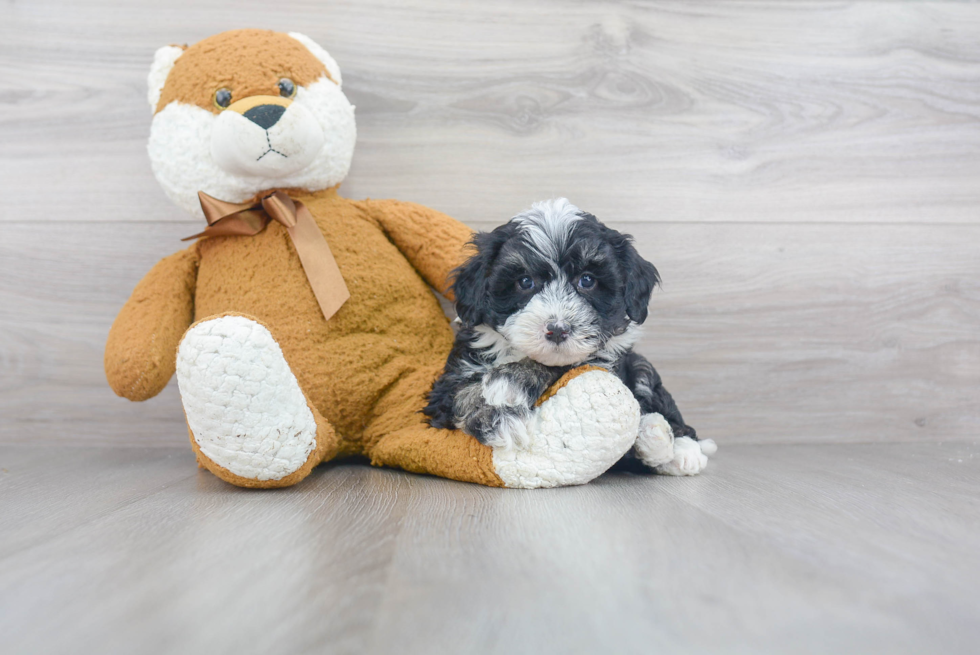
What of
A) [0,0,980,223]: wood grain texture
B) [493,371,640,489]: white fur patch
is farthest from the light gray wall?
[493,371,640,489]: white fur patch

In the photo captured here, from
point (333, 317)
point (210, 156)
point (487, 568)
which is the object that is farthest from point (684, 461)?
point (210, 156)

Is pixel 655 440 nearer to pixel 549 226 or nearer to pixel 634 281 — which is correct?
pixel 634 281

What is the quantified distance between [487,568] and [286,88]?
3.37 ft

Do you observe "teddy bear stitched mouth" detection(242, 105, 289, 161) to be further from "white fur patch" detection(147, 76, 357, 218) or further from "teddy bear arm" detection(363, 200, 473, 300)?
"teddy bear arm" detection(363, 200, 473, 300)

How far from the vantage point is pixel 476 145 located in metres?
1.67

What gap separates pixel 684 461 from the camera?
128cm

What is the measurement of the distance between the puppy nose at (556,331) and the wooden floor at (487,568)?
0.26 m

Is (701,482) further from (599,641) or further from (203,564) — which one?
(203,564)

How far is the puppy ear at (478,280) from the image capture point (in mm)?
1168

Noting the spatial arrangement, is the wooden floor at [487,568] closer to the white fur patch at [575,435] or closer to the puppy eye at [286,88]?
the white fur patch at [575,435]

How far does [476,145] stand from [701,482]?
3.21 ft

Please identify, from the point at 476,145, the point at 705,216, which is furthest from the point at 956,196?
the point at 476,145

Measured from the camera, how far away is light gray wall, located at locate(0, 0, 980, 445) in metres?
1.64

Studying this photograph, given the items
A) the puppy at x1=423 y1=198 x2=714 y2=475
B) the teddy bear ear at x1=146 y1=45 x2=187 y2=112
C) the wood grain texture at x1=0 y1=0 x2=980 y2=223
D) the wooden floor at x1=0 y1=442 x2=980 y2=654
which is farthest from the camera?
the wood grain texture at x1=0 y1=0 x2=980 y2=223
